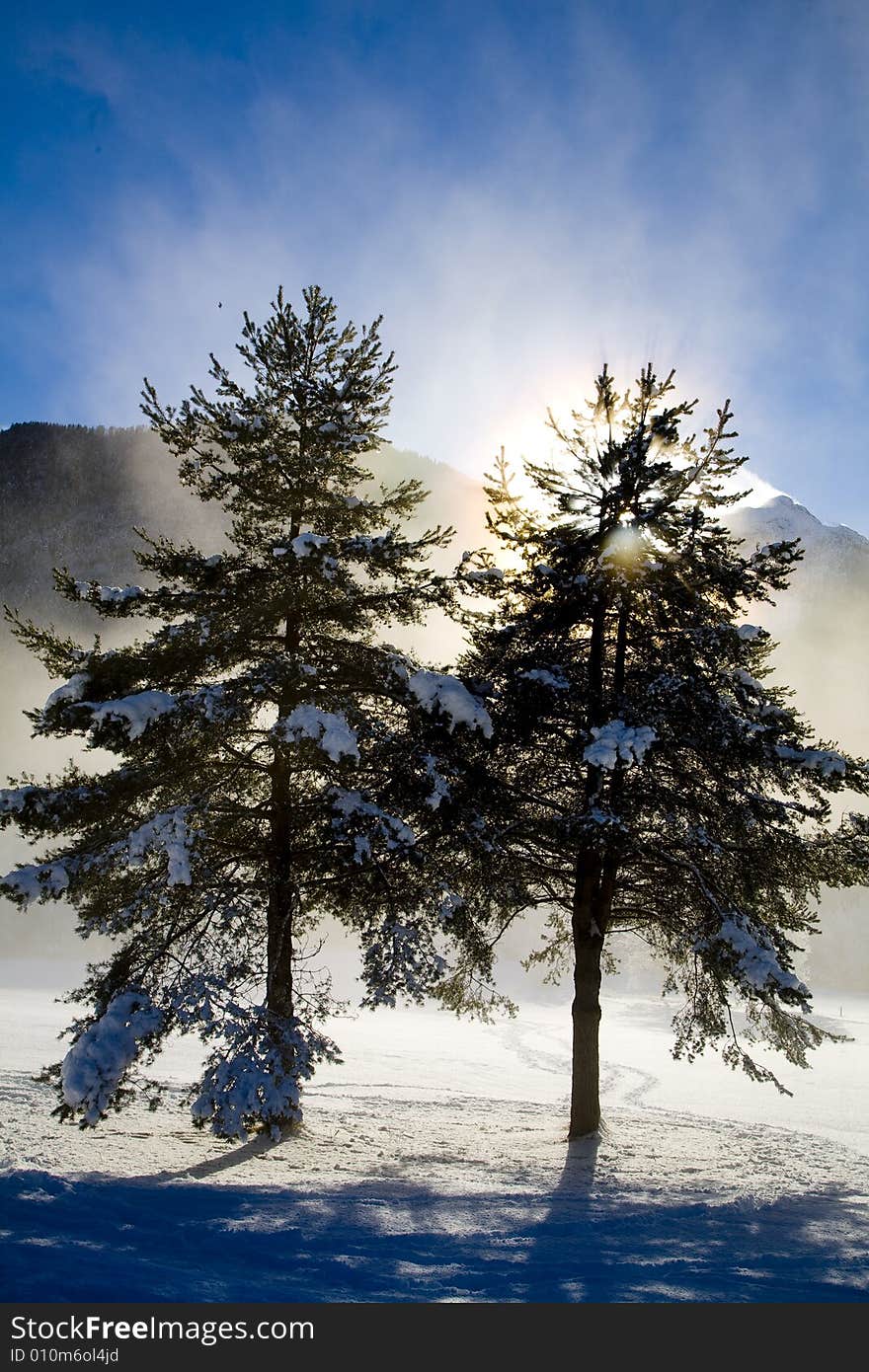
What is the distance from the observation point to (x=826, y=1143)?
46.6ft

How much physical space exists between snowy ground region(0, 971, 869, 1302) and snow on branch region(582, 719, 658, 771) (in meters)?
4.82

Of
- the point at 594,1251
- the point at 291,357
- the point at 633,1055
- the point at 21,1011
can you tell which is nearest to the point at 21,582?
the point at 21,1011

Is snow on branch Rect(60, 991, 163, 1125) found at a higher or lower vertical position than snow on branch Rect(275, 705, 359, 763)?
lower

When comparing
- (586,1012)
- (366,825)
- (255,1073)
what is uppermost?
(366,825)

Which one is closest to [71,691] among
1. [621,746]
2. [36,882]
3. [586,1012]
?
[36,882]

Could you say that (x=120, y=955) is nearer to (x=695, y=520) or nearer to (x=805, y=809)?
(x=805, y=809)

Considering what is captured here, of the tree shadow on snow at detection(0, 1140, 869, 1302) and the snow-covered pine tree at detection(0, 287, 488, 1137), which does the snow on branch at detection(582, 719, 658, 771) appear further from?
the tree shadow on snow at detection(0, 1140, 869, 1302)

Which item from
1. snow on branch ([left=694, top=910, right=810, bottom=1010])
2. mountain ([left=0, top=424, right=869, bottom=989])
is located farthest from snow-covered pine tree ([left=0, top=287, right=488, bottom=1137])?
mountain ([left=0, top=424, right=869, bottom=989])

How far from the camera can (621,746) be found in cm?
980

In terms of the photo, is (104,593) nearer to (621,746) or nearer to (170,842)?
(170,842)

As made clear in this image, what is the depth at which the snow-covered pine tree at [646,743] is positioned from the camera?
10836mm

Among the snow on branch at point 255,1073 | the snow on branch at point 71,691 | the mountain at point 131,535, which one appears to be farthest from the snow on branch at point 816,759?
the mountain at point 131,535

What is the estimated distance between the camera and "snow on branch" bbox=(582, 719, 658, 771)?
9.66 meters

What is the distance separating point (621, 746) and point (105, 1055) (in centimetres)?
713
